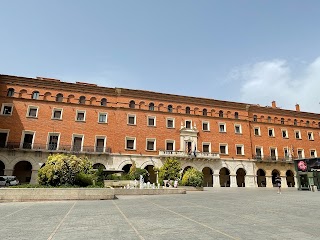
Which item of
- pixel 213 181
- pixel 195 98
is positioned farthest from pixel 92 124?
pixel 213 181

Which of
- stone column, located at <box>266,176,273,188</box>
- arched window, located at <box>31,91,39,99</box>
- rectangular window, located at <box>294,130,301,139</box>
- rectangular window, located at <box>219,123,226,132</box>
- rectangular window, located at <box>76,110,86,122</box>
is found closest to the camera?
arched window, located at <box>31,91,39,99</box>

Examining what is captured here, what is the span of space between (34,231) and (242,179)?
35.0m

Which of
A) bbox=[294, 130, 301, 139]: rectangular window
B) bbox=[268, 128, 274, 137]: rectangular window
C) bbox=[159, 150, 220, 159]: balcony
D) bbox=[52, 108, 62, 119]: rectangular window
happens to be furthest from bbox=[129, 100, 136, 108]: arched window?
bbox=[294, 130, 301, 139]: rectangular window

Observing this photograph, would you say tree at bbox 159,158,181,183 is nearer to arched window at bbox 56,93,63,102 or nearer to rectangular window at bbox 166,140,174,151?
rectangular window at bbox 166,140,174,151

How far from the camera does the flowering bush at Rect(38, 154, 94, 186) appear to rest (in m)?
15.2

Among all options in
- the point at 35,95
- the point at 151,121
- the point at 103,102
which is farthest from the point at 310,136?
the point at 35,95

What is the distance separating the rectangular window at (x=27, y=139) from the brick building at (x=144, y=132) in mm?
107

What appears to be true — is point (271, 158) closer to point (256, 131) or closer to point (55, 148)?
point (256, 131)

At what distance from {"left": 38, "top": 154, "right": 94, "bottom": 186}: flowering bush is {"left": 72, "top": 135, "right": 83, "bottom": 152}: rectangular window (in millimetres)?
13058

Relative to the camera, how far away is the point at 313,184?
25875 mm

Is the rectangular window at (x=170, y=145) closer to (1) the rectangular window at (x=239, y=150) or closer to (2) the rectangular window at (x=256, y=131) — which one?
(1) the rectangular window at (x=239, y=150)

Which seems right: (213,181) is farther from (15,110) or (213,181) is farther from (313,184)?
(15,110)

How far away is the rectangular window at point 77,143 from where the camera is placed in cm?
2880

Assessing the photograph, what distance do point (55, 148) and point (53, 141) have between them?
0.99 m
